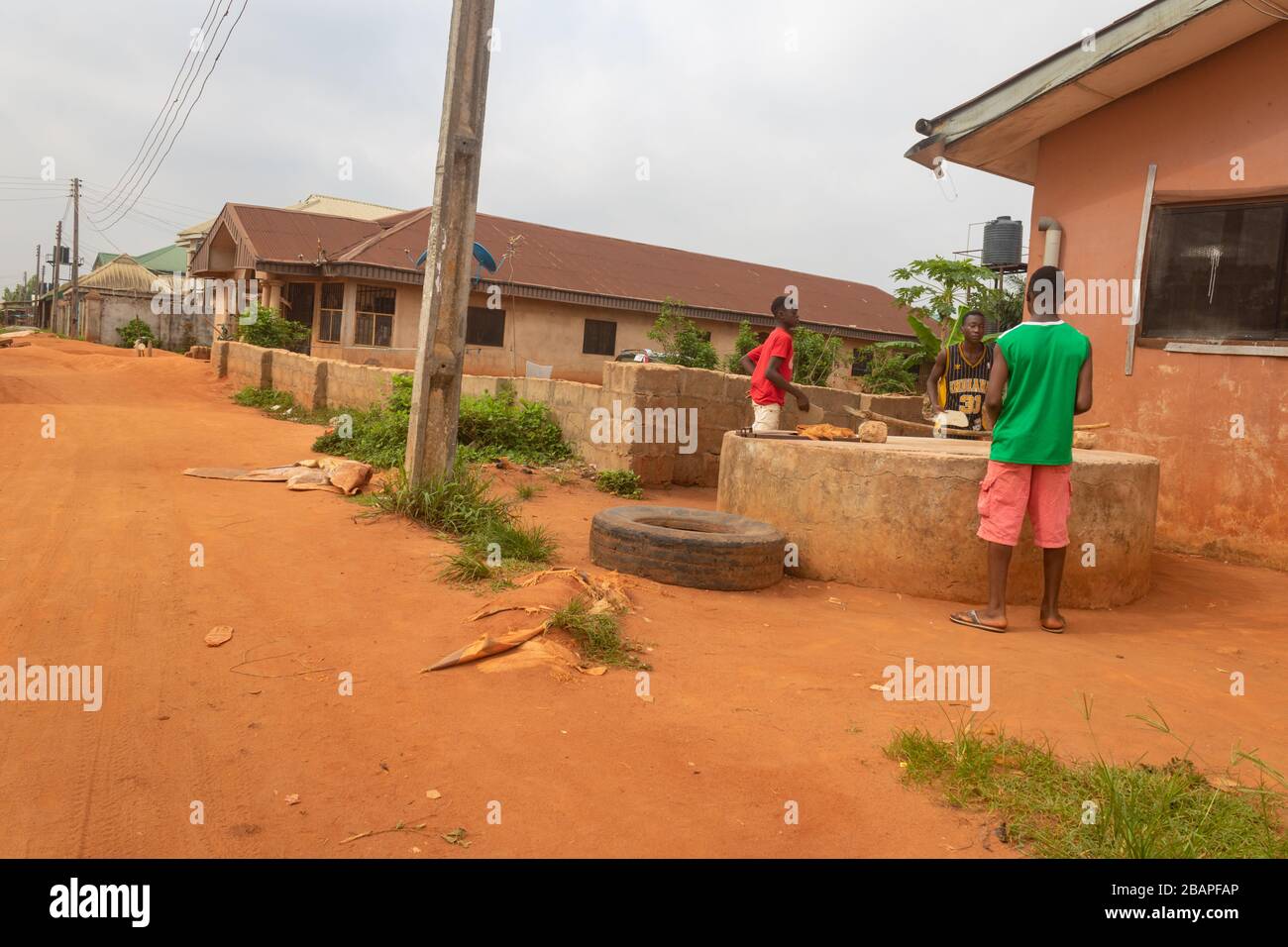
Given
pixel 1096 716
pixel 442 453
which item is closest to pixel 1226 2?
pixel 1096 716

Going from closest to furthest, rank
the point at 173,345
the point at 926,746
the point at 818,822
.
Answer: the point at 818,822
the point at 926,746
the point at 173,345

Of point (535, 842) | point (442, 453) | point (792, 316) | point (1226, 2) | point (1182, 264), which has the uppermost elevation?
point (1226, 2)

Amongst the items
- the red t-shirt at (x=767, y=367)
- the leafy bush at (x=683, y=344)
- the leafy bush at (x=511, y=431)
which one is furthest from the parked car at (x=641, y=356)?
the red t-shirt at (x=767, y=367)

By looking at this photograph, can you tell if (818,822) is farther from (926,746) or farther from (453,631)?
(453,631)

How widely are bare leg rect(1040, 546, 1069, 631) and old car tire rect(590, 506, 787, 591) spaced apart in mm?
1513

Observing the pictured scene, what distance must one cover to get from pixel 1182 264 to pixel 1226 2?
1999 millimetres

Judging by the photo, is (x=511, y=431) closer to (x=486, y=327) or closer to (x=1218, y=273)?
(x=1218, y=273)

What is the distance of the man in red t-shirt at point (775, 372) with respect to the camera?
716 centimetres

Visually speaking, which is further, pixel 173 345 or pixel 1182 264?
pixel 173 345

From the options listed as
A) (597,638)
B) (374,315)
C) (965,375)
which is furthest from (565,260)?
(597,638)

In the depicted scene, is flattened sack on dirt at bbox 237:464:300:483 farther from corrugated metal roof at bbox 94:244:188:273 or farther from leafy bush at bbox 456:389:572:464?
corrugated metal roof at bbox 94:244:188:273

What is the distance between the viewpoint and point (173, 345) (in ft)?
110

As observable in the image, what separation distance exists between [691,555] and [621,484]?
3.78m

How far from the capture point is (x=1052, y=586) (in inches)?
207
